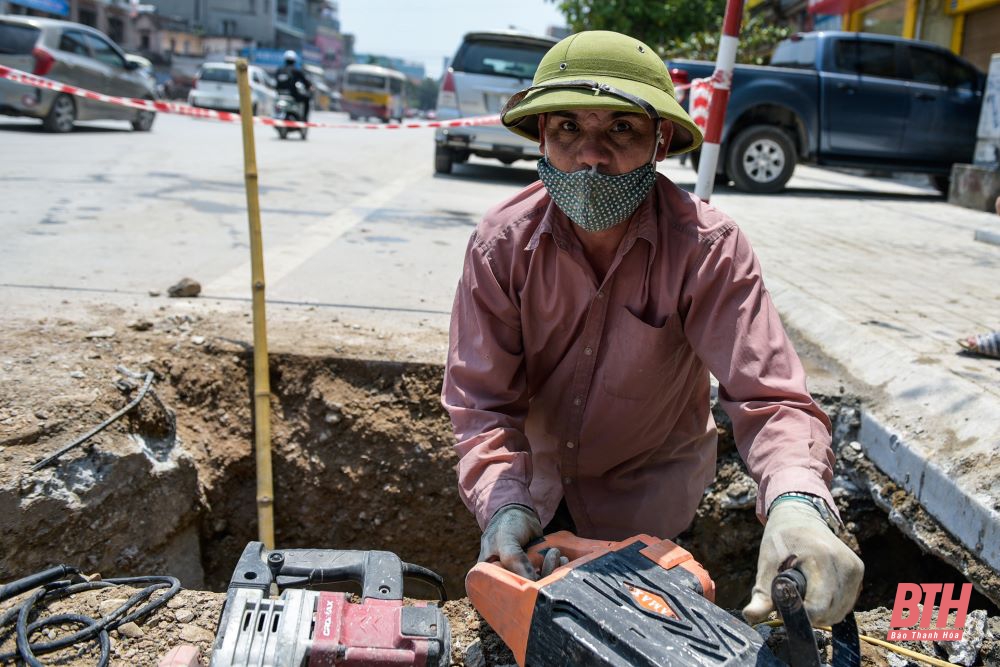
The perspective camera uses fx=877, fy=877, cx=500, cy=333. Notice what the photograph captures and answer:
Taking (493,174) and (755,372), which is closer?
(755,372)

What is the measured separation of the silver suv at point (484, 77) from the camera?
458 inches

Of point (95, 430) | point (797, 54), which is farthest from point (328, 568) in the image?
point (797, 54)

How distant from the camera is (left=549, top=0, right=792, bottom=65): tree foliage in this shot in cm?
1859

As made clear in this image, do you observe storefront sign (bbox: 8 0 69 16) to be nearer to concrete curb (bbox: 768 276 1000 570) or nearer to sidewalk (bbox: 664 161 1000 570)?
sidewalk (bbox: 664 161 1000 570)

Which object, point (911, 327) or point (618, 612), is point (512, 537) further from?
point (911, 327)

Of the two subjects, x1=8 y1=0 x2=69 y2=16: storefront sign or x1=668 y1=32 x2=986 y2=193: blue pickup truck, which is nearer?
x1=668 y1=32 x2=986 y2=193: blue pickup truck

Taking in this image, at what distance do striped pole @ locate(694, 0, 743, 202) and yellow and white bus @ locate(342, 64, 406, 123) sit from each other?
42.9 m

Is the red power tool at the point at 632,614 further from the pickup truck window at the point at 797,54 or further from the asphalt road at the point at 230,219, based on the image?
the pickup truck window at the point at 797,54

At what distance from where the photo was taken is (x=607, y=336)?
2297mm

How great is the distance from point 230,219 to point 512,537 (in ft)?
19.9

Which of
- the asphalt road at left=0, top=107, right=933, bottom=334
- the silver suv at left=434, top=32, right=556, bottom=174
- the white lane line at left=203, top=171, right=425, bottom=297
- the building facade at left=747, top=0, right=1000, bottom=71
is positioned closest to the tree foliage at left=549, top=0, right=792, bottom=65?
the building facade at left=747, top=0, right=1000, bottom=71

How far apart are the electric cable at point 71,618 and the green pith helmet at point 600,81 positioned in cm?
159

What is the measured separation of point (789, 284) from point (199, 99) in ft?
79.6

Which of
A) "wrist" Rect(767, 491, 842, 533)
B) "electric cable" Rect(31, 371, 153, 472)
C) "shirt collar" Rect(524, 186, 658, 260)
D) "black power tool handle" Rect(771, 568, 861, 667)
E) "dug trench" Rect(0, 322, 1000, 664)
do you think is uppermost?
"shirt collar" Rect(524, 186, 658, 260)
